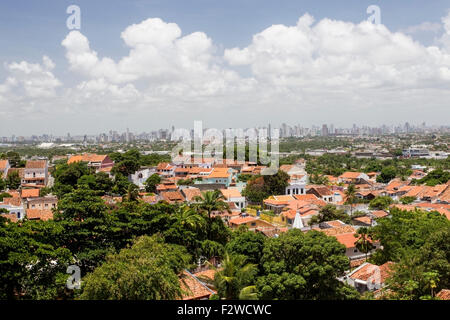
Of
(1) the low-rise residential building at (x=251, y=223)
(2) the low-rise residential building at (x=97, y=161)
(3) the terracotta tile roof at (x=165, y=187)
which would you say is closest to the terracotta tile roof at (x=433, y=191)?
(1) the low-rise residential building at (x=251, y=223)

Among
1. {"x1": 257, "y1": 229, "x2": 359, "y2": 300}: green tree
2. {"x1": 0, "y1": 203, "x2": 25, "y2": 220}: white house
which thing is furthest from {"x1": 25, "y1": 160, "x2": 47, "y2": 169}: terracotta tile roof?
{"x1": 257, "y1": 229, "x2": 359, "y2": 300}: green tree

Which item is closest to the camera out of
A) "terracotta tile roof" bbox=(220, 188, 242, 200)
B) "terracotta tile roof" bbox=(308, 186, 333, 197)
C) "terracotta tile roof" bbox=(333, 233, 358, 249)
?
"terracotta tile roof" bbox=(333, 233, 358, 249)

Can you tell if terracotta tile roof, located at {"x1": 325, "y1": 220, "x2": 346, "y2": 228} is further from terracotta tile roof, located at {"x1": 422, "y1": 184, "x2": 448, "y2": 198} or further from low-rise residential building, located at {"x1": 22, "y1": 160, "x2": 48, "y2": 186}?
low-rise residential building, located at {"x1": 22, "y1": 160, "x2": 48, "y2": 186}

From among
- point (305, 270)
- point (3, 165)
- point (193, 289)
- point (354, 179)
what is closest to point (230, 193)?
point (305, 270)

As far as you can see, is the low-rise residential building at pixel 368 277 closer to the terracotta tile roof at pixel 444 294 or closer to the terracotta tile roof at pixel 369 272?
the terracotta tile roof at pixel 369 272

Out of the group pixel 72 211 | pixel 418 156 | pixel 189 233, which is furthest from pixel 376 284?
pixel 418 156

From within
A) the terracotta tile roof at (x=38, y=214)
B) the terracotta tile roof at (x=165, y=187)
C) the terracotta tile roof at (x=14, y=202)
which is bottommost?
the terracotta tile roof at (x=165, y=187)

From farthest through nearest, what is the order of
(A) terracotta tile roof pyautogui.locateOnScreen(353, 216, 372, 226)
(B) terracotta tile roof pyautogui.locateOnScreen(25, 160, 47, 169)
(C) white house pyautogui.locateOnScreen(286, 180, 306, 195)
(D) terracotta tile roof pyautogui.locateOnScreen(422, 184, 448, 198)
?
(B) terracotta tile roof pyautogui.locateOnScreen(25, 160, 47, 169) → (C) white house pyautogui.locateOnScreen(286, 180, 306, 195) → (D) terracotta tile roof pyautogui.locateOnScreen(422, 184, 448, 198) → (A) terracotta tile roof pyautogui.locateOnScreen(353, 216, 372, 226)

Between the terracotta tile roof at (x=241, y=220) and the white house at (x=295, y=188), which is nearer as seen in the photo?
the terracotta tile roof at (x=241, y=220)
